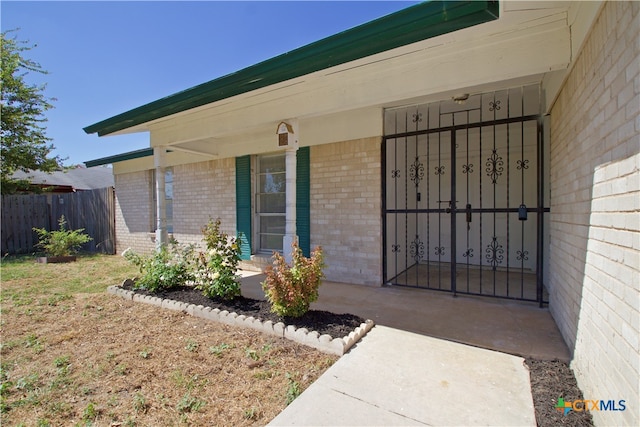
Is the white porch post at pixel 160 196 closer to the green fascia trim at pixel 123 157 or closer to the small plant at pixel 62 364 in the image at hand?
the green fascia trim at pixel 123 157

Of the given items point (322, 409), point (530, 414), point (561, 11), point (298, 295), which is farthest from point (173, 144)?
point (530, 414)

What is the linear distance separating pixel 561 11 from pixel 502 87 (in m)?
1.25

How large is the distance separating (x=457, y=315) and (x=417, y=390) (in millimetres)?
1714

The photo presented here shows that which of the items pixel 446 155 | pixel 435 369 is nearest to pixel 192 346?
pixel 435 369

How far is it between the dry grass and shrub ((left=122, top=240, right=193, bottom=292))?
480 mm

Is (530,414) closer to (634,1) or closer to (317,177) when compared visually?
(634,1)

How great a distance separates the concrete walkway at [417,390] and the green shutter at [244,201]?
13.1 feet

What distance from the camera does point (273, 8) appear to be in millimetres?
4750

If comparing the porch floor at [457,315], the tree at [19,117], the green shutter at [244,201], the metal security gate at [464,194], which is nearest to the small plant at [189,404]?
the porch floor at [457,315]

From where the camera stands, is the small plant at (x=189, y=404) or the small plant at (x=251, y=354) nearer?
the small plant at (x=189, y=404)

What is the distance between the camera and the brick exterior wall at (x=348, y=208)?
4.80 meters

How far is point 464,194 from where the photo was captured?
6.14 meters

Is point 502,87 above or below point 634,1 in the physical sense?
above

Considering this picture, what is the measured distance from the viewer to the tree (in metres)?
10.4
